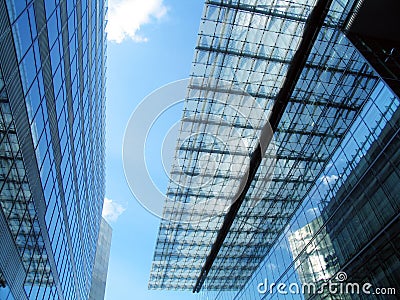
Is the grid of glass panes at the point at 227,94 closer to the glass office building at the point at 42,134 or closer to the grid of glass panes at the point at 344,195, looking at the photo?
the grid of glass panes at the point at 344,195

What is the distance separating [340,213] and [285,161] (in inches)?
325

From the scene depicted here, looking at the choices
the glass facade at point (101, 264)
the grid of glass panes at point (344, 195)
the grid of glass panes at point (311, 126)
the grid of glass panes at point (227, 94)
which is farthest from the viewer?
the glass facade at point (101, 264)

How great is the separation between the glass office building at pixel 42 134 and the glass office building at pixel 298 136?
698 centimetres

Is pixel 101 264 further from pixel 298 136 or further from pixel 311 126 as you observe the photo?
pixel 311 126

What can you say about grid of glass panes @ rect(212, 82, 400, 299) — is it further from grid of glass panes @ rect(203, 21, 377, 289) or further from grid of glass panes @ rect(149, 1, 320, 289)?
grid of glass panes @ rect(149, 1, 320, 289)

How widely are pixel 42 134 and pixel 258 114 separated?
46.6 ft

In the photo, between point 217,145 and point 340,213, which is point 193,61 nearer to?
point 217,145

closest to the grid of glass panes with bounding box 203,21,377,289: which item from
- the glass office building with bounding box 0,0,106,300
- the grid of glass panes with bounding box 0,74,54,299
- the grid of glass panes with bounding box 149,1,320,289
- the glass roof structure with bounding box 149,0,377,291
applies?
the glass roof structure with bounding box 149,0,377,291

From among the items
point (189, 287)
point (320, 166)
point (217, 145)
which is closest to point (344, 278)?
point (320, 166)

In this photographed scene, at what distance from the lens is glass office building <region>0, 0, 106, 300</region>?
10.7m

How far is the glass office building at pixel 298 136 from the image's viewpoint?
1591 cm

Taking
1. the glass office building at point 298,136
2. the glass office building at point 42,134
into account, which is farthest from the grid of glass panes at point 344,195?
the glass office building at point 42,134

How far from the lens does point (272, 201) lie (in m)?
29.5

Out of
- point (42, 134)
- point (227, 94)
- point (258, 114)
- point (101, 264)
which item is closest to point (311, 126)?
point (258, 114)
